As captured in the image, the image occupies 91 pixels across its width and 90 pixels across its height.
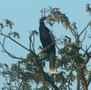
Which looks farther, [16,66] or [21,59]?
[16,66]

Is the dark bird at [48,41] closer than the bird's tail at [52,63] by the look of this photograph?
No

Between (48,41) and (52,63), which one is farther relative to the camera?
(48,41)

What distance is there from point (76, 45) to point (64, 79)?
2.43 ft

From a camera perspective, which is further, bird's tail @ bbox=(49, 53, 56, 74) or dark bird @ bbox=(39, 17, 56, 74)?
dark bird @ bbox=(39, 17, 56, 74)

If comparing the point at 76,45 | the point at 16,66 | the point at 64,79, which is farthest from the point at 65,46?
the point at 16,66

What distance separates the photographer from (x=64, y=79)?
8055mm

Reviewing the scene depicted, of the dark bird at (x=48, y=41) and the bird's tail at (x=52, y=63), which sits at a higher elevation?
the dark bird at (x=48, y=41)

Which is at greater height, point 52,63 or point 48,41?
point 48,41

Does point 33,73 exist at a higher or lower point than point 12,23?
lower

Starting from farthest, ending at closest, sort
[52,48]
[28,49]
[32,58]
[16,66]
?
[52,48] < [16,66] < [32,58] < [28,49]

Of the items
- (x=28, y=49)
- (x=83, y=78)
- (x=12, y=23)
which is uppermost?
(x=12, y=23)

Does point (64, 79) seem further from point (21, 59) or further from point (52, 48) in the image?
point (52, 48)

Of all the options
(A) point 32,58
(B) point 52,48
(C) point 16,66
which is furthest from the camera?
(B) point 52,48

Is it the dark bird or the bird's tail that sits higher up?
the dark bird
